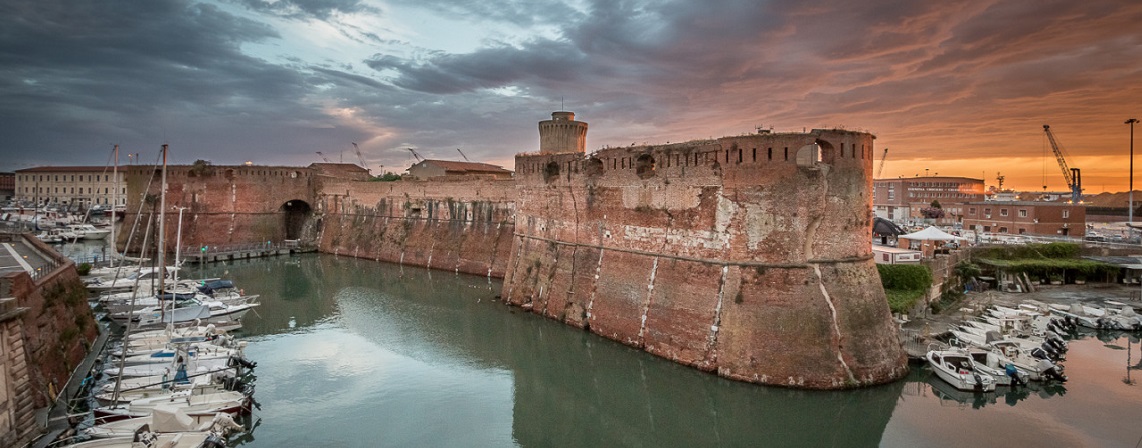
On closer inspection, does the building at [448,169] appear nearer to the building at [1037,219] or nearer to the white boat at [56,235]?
the white boat at [56,235]

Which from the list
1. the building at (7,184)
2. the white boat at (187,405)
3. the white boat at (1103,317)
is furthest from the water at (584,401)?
the building at (7,184)

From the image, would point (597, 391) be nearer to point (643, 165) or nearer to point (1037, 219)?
point (643, 165)

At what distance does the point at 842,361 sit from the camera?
17.0 m

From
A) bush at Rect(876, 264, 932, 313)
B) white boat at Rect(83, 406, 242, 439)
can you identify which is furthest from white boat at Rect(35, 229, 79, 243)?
bush at Rect(876, 264, 932, 313)

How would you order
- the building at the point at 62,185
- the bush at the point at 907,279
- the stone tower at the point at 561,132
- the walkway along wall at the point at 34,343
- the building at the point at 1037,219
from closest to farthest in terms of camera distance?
the walkway along wall at the point at 34,343 < the bush at the point at 907,279 < the stone tower at the point at 561,132 < the building at the point at 1037,219 < the building at the point at 62,185

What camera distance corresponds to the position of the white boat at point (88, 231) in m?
62.2

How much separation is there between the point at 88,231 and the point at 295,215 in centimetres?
2818

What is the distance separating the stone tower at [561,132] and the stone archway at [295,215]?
28.5 m

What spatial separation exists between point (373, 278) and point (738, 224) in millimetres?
27255

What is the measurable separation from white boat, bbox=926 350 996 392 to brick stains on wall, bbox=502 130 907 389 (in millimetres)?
1532

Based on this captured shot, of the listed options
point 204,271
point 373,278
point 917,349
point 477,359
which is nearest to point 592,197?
point 477,359

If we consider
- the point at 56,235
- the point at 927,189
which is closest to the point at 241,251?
the point at 56,235

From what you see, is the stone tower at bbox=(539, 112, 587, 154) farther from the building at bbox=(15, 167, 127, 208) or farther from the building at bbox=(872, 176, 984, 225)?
the building at bbox=(15, 167, 127, 208)

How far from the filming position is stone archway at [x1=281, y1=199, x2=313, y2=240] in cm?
5505
